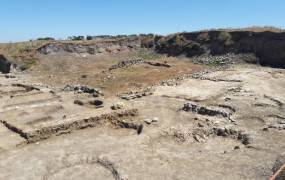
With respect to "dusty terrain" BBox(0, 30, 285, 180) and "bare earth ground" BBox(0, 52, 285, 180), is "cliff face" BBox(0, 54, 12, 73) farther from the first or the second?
"bare earth ground" BBox(0, 52, 285, 180)

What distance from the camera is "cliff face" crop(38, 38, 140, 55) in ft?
142

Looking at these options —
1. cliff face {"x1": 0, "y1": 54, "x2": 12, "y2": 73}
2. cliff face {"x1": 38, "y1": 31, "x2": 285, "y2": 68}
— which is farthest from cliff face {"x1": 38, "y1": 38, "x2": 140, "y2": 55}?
cliff face {"x1": 0, "y1": 54, "x2": 12, "y2": 73}

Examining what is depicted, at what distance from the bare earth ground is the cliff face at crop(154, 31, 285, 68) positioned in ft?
28.6

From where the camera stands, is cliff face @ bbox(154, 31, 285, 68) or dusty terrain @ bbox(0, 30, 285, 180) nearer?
dusty terrain @ bbox(0, 30, 285, 180)

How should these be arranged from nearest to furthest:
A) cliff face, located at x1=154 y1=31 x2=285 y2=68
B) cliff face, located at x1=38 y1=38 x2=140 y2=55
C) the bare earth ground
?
the bare earth ground, cliff face, located at x1=154 y1=31 x2=285 y2=68, cliff face, located at x1=38 y1=38 x2=140 y2=55

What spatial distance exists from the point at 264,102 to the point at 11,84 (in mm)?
19008

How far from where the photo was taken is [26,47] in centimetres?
4475

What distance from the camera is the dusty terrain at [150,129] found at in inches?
466

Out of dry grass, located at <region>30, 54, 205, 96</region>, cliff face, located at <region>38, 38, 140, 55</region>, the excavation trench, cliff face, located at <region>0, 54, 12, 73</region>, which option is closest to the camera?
the excavation trench

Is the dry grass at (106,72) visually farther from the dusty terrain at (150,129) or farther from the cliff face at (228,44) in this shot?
the cliff face at (228,44)

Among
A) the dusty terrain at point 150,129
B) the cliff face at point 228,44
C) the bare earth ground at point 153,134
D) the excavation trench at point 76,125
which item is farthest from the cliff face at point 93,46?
the excavation trench at point 76,125

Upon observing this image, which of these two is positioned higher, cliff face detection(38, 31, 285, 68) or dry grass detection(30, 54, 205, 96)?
cliff face detection(38, 31, 285, 68)

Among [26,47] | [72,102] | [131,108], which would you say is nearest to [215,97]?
[131,108]

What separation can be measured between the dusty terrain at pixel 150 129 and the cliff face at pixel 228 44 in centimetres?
527
